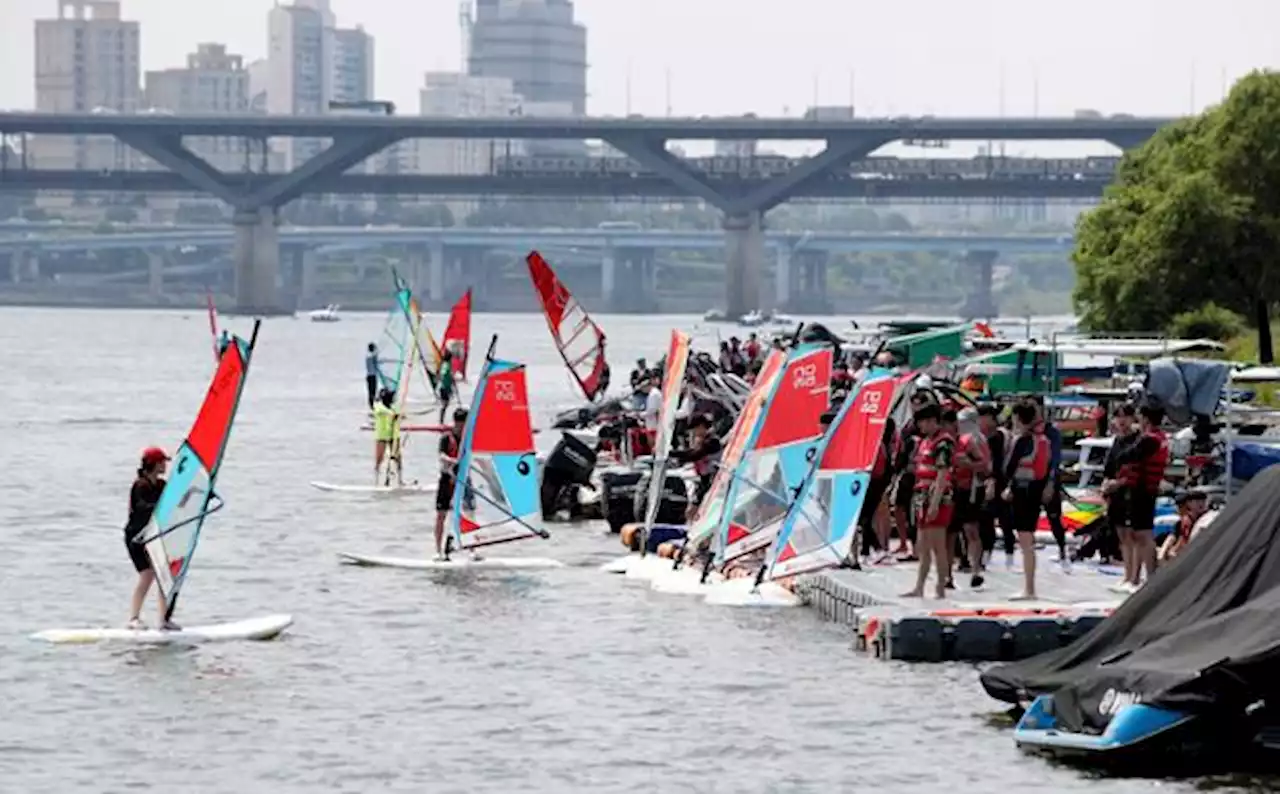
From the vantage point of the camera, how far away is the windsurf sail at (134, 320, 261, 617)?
928 inches

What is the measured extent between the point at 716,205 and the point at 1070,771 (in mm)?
Answer: 168869

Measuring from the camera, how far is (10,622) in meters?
27.7

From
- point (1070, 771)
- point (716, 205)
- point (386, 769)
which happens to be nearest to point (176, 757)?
point (386, 769)

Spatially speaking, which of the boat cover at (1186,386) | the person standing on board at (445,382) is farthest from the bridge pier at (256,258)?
the boat cover at (1186,386)

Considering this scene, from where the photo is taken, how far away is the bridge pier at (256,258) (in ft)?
629

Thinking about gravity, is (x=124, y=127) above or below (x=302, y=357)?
above

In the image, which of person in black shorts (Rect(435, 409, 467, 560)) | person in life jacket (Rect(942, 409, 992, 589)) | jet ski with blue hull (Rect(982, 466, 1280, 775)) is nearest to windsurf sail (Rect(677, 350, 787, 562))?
person in black shorts (Rect(435, 409, 467, 560))

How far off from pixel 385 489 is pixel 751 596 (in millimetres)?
17276

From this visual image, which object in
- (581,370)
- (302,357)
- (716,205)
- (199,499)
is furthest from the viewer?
(716,205)

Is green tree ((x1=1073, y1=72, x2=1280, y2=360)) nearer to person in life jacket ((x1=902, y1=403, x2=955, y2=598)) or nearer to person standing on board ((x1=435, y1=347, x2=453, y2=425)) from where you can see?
person standing on board ((x1=435, y1=347, x2=453, y2=425))

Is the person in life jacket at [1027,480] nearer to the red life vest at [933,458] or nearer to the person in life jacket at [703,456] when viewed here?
the red life vest at [933,458]

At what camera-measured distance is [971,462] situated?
2445 cm

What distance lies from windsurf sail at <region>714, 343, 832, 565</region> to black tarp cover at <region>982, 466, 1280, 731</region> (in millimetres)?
7230

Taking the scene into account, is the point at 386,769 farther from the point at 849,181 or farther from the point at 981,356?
the point at 849,181
